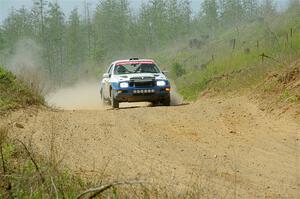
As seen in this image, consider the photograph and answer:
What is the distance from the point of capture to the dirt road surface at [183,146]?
6500 mm

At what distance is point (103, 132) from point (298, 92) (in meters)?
4.49

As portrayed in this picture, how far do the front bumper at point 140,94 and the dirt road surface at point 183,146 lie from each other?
212 centimetres

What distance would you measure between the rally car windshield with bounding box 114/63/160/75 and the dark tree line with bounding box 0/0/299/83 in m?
56.2

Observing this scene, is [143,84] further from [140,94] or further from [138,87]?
[140,94]

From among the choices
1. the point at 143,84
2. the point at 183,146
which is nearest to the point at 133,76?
the point at 143,84

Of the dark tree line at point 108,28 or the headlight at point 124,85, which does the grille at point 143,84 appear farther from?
the dark tree line at point 108,28

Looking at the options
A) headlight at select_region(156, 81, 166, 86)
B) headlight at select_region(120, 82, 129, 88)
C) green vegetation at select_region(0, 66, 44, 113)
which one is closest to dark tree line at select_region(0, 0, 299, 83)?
headlight at select_region(156, 81, 166, 86)

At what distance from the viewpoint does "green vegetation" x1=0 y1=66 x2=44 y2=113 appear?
38.6ft

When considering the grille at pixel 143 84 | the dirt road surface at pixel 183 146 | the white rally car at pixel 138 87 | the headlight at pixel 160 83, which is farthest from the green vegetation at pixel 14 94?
the headlight at pixel 160 83

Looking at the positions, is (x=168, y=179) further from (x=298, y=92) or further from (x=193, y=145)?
(x=298, y=92)

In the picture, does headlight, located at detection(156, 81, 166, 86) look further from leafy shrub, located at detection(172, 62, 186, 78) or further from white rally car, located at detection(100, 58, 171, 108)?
leafy shrub, located at detection(172, 62, 186, 78)

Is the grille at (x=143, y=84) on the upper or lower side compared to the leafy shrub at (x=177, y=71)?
upper

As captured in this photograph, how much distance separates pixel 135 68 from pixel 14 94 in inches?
183

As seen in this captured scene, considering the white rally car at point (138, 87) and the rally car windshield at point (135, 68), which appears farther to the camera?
the rally car windshield at point (135, 68)
